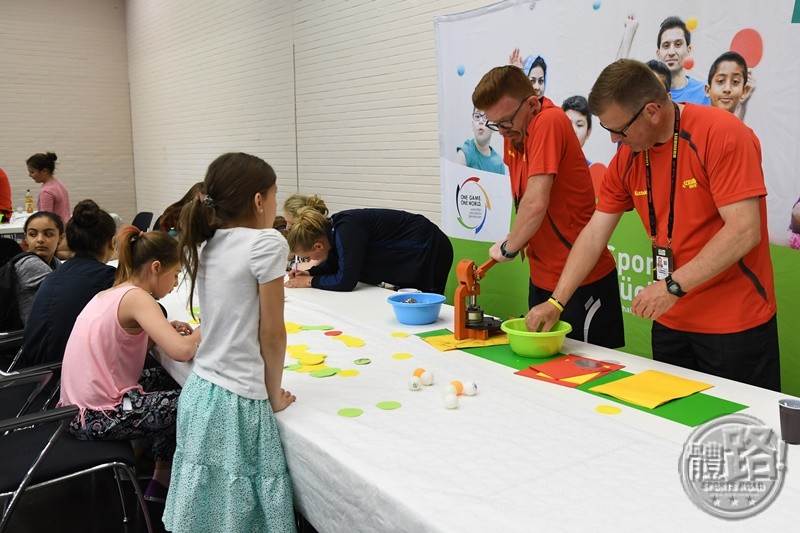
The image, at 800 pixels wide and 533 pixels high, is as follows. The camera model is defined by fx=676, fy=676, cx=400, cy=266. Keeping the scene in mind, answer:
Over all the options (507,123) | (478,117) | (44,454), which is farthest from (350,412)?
(478,117)

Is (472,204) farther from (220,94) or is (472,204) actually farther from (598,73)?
(220,94)

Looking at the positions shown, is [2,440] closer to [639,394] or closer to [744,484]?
[639,394]

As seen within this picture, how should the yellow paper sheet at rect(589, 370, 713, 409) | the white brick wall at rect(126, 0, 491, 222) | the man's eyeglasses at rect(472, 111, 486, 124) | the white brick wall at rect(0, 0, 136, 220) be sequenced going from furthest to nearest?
1. the white brick wall at rect(0, 0, 136, 220)
2. the white brick wall at rect(126, 0, 491, 222)
3. the man's eyeglasses at rect(472, 111, 486, 124)
4. the yellow paper sheet at rect(589, 370, 713, 409)

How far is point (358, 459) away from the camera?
147 cm

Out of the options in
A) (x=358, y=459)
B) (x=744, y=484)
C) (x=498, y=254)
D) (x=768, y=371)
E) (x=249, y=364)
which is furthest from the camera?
(x=498, y=254)

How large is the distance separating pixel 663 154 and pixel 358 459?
4.28 ft

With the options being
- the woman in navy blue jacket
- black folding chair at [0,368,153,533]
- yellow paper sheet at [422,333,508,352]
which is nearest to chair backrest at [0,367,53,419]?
black folding chair at [0,368,153,533]

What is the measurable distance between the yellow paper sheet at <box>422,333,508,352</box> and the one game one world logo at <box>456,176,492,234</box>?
1.91 metres

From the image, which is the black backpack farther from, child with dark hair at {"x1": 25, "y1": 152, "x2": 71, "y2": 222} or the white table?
child with dark hair at {"x1": 25, "y1": 152, "x2": 71, "y2": 222}

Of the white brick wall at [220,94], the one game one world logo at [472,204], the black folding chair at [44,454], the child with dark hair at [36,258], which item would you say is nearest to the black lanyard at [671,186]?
the black folding chair at [44,454]

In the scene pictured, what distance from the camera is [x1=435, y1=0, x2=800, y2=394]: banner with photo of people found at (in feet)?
8.69

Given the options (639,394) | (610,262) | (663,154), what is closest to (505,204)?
(610,262)

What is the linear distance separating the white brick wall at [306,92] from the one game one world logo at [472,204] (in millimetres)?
377

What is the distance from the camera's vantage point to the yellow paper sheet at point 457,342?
2.30 metres
